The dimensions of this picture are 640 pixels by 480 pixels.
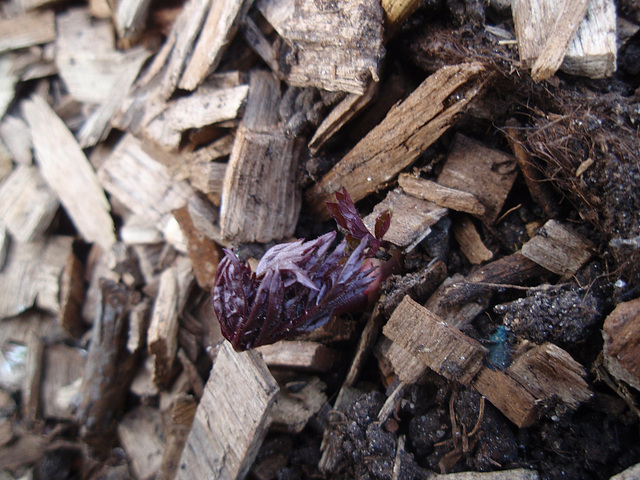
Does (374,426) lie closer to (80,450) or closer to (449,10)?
(449,10)

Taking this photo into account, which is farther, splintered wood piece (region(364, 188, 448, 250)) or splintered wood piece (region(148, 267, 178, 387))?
splintered wood piece (region(148, 267, 178, 387))

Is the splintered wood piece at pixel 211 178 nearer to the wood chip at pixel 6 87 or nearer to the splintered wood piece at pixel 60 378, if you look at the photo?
the splintered wood piece at pixel 60 378

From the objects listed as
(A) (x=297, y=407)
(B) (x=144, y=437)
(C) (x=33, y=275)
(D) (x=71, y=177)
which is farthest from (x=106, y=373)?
(D) (x=71, y=177)

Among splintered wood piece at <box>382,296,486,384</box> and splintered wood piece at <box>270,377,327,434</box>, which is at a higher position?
splintered wood piece at <box>382,296,486,384</box>

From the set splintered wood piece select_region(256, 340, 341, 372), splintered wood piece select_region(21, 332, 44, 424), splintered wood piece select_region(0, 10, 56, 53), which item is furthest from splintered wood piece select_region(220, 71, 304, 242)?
splintered wood piece select_region(0, 10, 56, 53)

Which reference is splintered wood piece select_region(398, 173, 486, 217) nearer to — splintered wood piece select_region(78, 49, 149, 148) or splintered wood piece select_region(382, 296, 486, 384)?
splintered wood piece select_region(382, 296, 486, 384)
